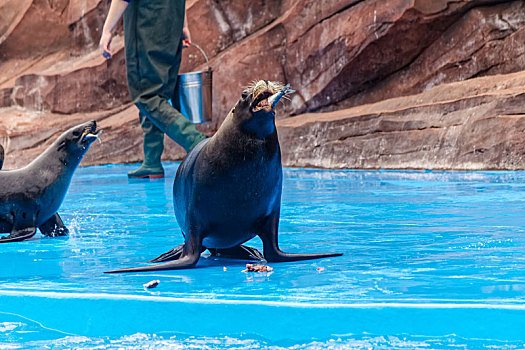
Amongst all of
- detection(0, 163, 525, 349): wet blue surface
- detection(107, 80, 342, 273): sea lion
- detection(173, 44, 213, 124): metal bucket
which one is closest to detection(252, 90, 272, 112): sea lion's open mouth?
detection(107, 80, 342, 273): sea lion

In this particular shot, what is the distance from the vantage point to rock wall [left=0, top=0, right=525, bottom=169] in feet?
22.8

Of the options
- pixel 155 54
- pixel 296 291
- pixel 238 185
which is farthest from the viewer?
pixel 155 54

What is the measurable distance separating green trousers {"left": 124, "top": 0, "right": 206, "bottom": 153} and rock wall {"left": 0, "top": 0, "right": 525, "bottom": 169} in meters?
2.40

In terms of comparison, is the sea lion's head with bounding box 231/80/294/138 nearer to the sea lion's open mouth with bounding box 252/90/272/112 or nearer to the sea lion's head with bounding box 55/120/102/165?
the sea lion's open mouth with bounding box 252/90/272/112

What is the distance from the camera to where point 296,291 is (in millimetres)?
1955

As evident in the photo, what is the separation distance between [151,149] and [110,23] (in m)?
1.69

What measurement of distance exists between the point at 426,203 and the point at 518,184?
4.16 ft

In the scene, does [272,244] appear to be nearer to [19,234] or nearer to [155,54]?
[19,234]

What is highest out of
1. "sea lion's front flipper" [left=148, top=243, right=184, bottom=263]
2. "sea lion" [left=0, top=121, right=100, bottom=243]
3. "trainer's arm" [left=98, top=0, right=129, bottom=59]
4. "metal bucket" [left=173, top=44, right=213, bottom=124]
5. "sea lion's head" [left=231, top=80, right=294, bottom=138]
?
"trainer's arm" [left=98, top=0, right=129, bottom=59]

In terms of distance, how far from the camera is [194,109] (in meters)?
6.76

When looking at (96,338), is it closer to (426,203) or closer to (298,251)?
(298,251)

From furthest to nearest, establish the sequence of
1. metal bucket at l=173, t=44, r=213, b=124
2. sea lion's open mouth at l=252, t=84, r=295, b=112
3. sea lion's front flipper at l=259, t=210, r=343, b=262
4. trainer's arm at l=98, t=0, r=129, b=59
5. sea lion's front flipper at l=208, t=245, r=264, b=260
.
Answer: metal bucket at l=173, t=44, r=213, b=124 < trainer's arm at l=98, t=0, r=129, b=59 < sea lion's front flipper at l=208, t=245, r=264, b=260 < sea lion's front flipper at l=259, t=210, r=343, b=262 < sea lion's open mouth at l=252, t=84, r=295, b=112

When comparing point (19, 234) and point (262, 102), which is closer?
point (262, 102)

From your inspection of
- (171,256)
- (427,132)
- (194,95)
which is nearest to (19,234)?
(171,256)
